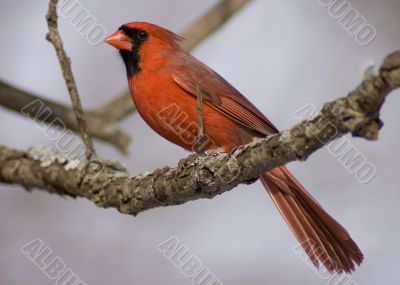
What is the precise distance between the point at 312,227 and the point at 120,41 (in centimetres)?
147

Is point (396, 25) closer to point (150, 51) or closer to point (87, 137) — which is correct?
point (150, 51)

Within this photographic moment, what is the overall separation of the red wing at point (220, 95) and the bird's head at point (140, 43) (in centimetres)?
17

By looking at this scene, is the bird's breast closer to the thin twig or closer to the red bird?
the red bird

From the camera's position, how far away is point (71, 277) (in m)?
3.65

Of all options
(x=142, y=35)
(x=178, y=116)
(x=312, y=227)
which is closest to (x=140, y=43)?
(x=142, y=35)

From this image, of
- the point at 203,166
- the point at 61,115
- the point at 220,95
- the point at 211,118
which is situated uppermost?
the point at 61,115

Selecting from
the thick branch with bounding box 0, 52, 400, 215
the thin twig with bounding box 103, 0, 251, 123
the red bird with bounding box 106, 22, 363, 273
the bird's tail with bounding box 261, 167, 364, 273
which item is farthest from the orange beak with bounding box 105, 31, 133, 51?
the bird's tail with bounding box 261, 167, 364, 273

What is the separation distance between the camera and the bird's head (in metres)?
3.36

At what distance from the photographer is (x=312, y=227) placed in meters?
2.97

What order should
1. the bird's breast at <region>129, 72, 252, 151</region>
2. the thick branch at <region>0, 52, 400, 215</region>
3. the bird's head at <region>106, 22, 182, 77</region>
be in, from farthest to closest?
the bird's head at <region>106, 22, 182, 77</region> → the bird's breast at <region>129, 72, 252, 151</region> → the thick branch at <region>0, 52, 400, 215</region>

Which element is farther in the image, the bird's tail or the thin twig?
the thin twig

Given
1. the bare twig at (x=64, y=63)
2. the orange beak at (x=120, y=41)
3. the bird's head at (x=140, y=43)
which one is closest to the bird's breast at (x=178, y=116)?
the bird's head at (x=140, y=43)

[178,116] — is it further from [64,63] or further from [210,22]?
[210,22]

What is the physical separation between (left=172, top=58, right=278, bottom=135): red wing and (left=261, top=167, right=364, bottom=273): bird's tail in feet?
0.94
